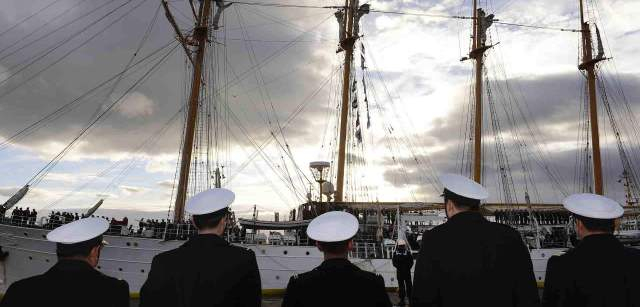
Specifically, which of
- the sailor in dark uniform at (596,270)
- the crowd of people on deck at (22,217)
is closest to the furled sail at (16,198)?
the crowd of people on deck at (22,217)

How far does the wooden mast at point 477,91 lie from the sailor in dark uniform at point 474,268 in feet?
106

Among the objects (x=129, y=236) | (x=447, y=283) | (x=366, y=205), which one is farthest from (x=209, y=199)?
(x=366, y=205)

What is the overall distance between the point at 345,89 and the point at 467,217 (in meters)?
31.4

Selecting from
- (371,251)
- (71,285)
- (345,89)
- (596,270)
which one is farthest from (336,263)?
(345,89)

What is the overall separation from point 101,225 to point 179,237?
19.5 meters

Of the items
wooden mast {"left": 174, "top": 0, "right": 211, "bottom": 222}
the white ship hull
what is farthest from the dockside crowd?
wooden mast {"left": 174, "top": 0, "right": 211, "bottom": 222}

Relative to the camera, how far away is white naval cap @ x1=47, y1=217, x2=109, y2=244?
11.4 feet

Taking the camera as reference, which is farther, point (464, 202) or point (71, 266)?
point (464, 202)

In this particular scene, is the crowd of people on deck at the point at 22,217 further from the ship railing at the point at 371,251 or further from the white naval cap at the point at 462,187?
the white naval cap at the point at 462,187

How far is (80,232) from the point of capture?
3596 mm

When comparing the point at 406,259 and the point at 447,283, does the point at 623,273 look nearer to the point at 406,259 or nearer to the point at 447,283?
the point at 447,283

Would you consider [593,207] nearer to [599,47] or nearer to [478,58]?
[478,58]

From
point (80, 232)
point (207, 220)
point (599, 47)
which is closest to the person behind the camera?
point (80, 232)

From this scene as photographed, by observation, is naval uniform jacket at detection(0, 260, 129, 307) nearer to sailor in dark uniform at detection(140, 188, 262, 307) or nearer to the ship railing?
sailor in dark uniform at detection(140, 188, 262, 307)
